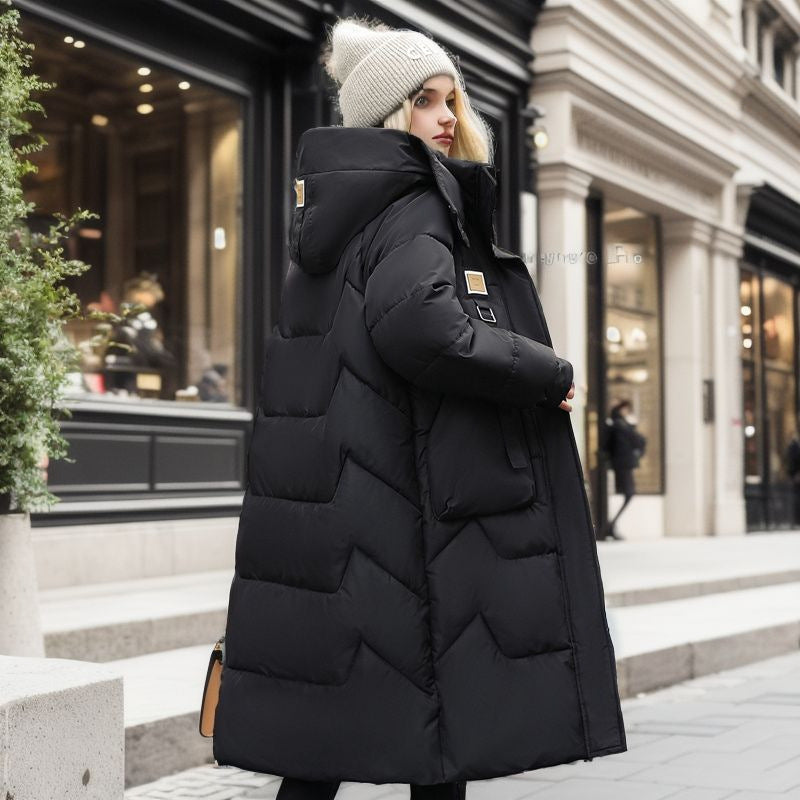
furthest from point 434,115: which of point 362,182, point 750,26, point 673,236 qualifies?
point 750,26

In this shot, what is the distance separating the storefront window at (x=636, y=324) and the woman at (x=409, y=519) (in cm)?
1359

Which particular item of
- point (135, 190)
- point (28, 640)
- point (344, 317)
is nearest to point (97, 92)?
point (135, 190)

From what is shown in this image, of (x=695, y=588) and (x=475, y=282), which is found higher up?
(x=475, y=282)

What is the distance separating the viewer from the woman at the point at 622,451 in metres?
15.8

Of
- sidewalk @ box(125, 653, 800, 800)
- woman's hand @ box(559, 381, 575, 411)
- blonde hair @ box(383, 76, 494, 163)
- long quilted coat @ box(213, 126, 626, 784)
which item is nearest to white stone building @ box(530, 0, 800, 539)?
sidewalk @ box(125, 653, 800, 800)

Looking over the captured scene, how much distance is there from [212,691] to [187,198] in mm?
8020

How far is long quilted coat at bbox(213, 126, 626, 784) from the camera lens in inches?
104

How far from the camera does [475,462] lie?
2666 mm

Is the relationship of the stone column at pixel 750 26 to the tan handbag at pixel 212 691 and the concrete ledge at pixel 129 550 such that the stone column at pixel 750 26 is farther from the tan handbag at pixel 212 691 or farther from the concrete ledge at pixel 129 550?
the tan handbag at pixel 212 691

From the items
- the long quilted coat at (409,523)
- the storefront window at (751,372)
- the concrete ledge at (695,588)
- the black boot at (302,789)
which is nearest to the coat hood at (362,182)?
the long quilted coat at (409,523)

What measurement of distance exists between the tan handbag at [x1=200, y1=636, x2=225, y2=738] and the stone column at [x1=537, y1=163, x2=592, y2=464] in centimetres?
1105

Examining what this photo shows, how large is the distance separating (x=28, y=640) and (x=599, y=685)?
10.2ft

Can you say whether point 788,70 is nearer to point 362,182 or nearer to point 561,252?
point 561,252

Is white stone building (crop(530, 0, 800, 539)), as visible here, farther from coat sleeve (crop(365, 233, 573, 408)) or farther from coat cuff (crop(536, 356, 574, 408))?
coat sleeve (crop(365, 233, 573, 408))
